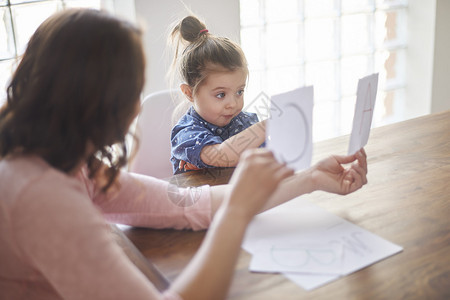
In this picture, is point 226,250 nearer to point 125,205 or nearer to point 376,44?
point 125,205

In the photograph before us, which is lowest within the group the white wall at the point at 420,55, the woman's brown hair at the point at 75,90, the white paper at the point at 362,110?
the white wall at the point at 420,55

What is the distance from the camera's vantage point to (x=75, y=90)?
66cm

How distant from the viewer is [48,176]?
642 millimetres

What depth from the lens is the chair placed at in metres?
1.61

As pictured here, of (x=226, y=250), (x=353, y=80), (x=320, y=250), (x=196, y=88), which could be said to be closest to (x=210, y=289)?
(x=226, y=250)

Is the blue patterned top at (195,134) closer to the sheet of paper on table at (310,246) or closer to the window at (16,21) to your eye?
the sheet of paper on table at (310,246)

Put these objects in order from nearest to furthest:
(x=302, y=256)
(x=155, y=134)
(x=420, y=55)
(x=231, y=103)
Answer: (x=302, y=256) < (x=231, y=103) < (x=155, y=134) < (x=420, y=55)

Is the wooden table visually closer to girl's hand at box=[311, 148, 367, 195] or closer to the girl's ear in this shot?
girl's hand at box=[311, 148, 367, 195]

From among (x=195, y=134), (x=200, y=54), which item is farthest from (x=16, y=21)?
(x=195, y=134)

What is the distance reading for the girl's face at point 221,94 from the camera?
1434mm

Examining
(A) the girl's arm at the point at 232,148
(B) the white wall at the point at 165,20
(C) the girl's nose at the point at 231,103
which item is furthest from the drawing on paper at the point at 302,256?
(B) the white wall at the point at 165,20

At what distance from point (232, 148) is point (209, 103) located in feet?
0.69

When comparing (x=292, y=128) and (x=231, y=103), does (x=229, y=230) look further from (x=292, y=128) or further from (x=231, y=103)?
(x=231, y=103)

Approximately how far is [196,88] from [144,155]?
324 mm
